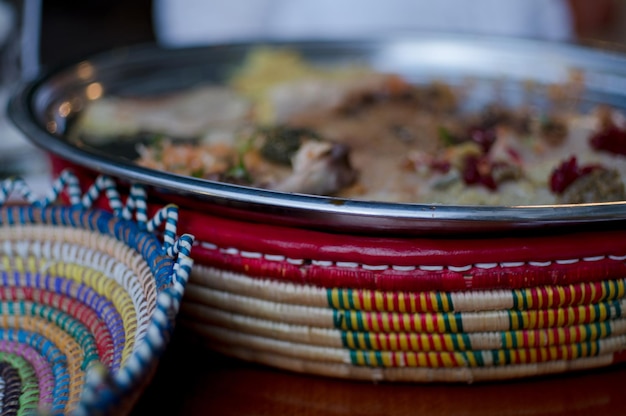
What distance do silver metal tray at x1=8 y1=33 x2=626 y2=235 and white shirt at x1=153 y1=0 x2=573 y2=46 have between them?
650 mm

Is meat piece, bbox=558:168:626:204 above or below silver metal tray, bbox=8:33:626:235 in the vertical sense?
below

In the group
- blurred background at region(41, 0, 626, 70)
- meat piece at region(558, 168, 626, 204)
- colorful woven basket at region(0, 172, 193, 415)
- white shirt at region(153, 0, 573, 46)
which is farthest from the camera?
blurred background at region(41, 0, 626, 70)

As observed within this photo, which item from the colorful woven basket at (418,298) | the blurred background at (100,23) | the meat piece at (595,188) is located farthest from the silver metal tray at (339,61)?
the blurred background at (100,23)

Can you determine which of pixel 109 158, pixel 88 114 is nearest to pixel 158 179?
pixel 109 158

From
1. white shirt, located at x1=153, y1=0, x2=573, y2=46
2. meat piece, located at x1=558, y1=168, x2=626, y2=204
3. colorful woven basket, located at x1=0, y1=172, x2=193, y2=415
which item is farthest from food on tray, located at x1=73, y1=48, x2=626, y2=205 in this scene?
white shirt, located at x1=153, y1=0, x2=573, y2=46

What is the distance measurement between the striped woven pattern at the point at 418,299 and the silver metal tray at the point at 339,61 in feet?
0.09

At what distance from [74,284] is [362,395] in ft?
1.31

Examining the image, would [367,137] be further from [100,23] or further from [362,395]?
[100,23]

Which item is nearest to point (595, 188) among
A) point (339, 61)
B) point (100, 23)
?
point (339, 61)

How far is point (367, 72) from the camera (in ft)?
5.31

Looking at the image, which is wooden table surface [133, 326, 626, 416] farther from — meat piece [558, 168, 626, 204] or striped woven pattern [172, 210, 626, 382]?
meat piece [558, 168, 626, 204]

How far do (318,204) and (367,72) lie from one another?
96cm

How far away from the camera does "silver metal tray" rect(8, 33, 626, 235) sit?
2.34 ft

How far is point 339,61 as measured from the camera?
66.2 inches
